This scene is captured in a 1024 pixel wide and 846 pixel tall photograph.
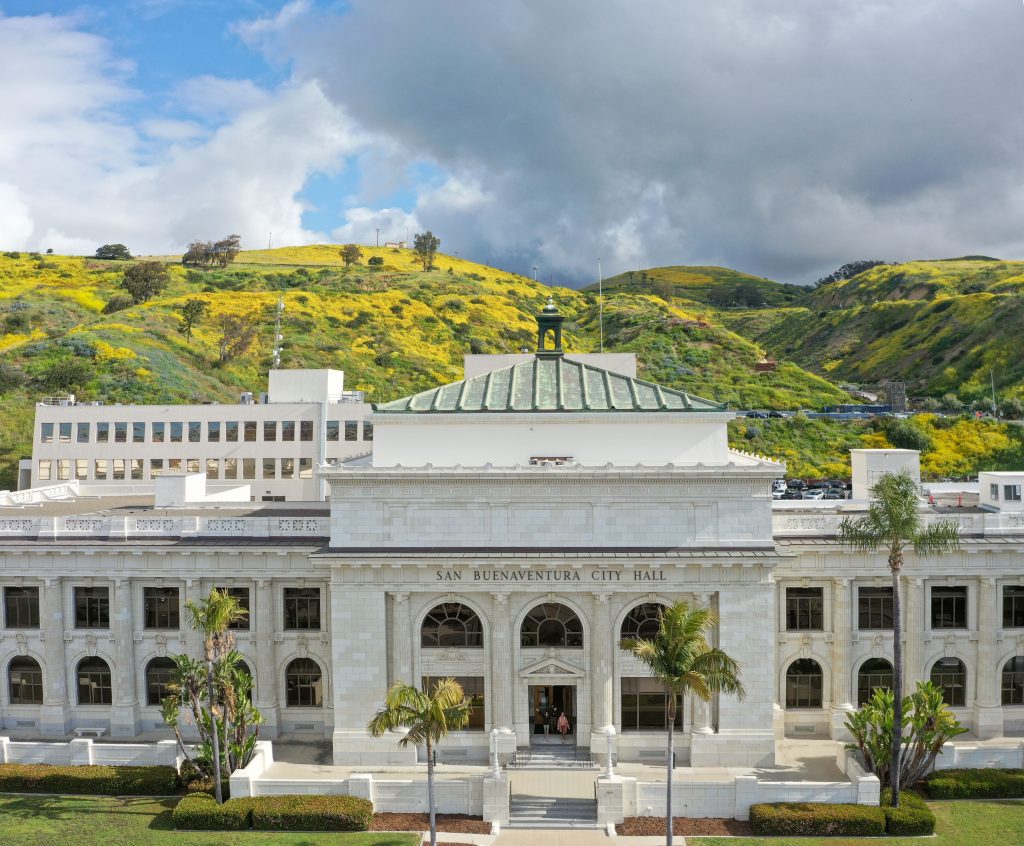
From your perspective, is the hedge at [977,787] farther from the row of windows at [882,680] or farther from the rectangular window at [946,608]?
the rectangular window at [946,608]

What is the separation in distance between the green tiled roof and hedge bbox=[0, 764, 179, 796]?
18954 mm

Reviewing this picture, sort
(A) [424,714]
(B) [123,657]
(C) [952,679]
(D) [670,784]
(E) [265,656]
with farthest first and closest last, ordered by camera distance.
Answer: (B) [123,657]
(E) [265,656]
(C) [952,679]
(D) [670,784]
(A) [424,714]

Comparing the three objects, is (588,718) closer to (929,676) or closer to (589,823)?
(589,823)

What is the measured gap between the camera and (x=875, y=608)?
145ft

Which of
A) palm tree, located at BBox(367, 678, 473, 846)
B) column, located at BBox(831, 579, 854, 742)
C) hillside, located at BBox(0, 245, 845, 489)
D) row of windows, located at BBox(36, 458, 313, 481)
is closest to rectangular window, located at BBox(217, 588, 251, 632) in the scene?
palm tree, located at BBox(367, 678, 473, 846)

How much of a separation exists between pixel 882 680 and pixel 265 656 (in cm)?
3070

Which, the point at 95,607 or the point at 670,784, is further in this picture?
the point at 95,607

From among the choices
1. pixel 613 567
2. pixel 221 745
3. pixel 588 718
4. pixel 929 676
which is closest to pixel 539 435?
pixel 613 567

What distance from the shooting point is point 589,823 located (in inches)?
1425

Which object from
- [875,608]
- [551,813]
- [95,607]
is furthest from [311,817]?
[875,608]

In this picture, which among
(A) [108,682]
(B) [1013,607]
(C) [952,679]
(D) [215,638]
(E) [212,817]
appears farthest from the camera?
(A) [108,682]

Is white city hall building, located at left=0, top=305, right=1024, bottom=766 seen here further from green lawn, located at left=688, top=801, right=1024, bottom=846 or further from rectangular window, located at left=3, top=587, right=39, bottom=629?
green lawn, located at left=688, top=801, right=1024, bottom=846

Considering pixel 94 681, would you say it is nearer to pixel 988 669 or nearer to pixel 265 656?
pixel 265 656

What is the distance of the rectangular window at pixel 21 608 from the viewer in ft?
150
